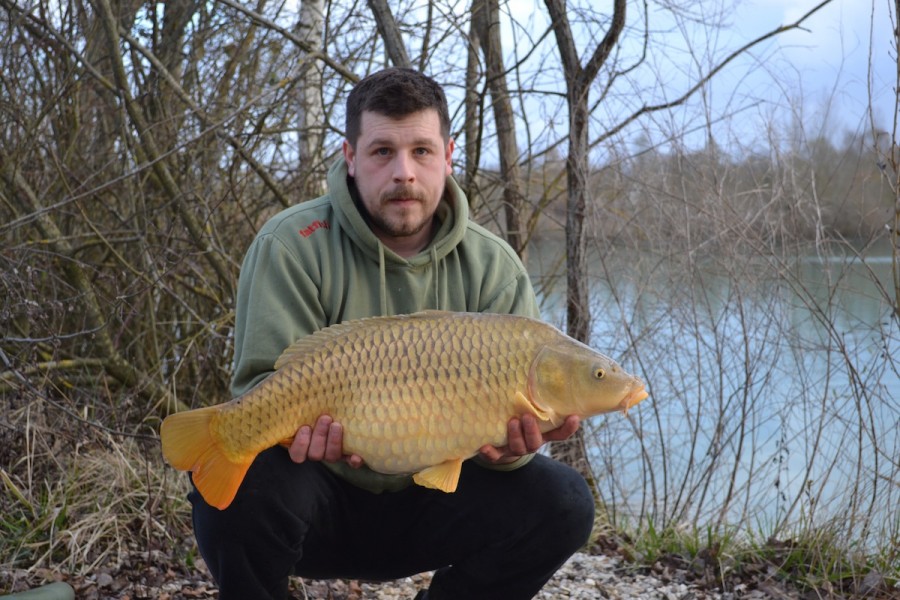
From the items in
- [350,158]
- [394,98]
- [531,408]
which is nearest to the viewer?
[531,408]

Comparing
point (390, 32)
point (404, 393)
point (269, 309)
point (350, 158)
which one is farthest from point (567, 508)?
point (390, 32)

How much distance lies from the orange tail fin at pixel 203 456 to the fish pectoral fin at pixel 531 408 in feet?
1.55

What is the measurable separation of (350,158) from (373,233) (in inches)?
7.3

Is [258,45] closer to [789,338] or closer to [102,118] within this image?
[102,118]

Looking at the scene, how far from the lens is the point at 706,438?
11.4 ft

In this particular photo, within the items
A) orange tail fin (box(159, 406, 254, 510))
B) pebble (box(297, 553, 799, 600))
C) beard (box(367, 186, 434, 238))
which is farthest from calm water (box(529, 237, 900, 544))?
orange tail fin (box(159, 406, 254, 510))

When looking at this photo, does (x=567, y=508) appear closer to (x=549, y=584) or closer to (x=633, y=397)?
(x=633, y=397)

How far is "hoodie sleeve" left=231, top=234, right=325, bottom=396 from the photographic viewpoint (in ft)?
5.99

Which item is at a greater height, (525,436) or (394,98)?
(394,98)

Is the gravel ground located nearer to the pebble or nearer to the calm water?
the pebble

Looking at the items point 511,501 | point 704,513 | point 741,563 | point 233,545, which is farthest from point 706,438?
point 233,545

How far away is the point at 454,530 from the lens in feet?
6.20

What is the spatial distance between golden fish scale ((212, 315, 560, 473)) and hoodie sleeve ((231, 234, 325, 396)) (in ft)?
0.56

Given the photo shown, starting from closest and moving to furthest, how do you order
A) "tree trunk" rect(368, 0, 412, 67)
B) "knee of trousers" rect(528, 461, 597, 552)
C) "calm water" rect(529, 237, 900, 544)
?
"knee of trousers" rect(528, 461, 597, 552) < "calm water" rect(529, 237, 900, 544) < "tree trunk" rect(368, 0, 412, 67)
